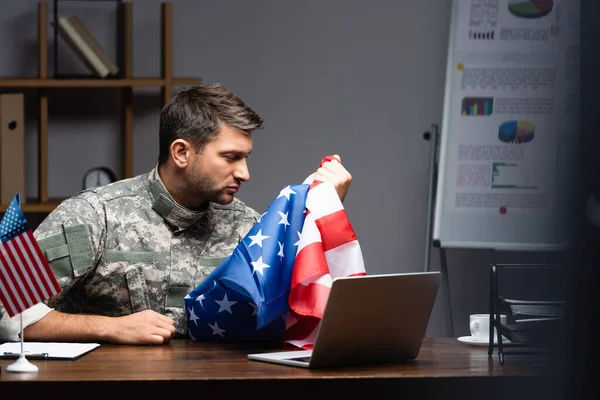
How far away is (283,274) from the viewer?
1.59m

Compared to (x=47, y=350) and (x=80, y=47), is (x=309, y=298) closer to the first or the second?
(x=47, y=350)

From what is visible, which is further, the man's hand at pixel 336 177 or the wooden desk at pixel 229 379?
the man's hand at pixel 336 177

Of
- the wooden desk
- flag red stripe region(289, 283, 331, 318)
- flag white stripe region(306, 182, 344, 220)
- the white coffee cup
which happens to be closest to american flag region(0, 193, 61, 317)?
the wooden desk

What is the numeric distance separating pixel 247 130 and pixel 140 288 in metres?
0.47

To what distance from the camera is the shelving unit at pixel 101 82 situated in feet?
10.9

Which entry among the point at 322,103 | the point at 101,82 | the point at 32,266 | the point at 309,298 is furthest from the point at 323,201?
the point at 322,103

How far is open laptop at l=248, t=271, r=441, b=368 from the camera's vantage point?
124cm

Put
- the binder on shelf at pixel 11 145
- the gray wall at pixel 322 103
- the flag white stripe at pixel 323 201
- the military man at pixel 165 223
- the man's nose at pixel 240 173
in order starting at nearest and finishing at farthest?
1. the flag white stripe at pixel 323 201
2. the military man at pixel 165 223
3. the man's nose at pixel 240 173
4. the binder on shelf at pixel 11 145
5. the gray wall at pixel 322 103

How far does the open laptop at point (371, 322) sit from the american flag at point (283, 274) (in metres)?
0.15

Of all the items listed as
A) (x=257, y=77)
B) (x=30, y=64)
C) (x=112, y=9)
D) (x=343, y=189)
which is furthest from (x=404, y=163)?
(x=343, y=189)

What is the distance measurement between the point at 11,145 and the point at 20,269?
2161 mm

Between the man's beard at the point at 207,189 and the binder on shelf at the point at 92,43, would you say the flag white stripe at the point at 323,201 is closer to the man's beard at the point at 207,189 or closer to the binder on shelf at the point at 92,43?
the man's beard at the point at 207,189

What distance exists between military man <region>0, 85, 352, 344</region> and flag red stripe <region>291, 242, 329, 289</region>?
32 cm

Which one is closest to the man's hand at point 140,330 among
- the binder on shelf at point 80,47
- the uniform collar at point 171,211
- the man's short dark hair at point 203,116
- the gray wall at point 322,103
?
the uniform collar at point 171,211
